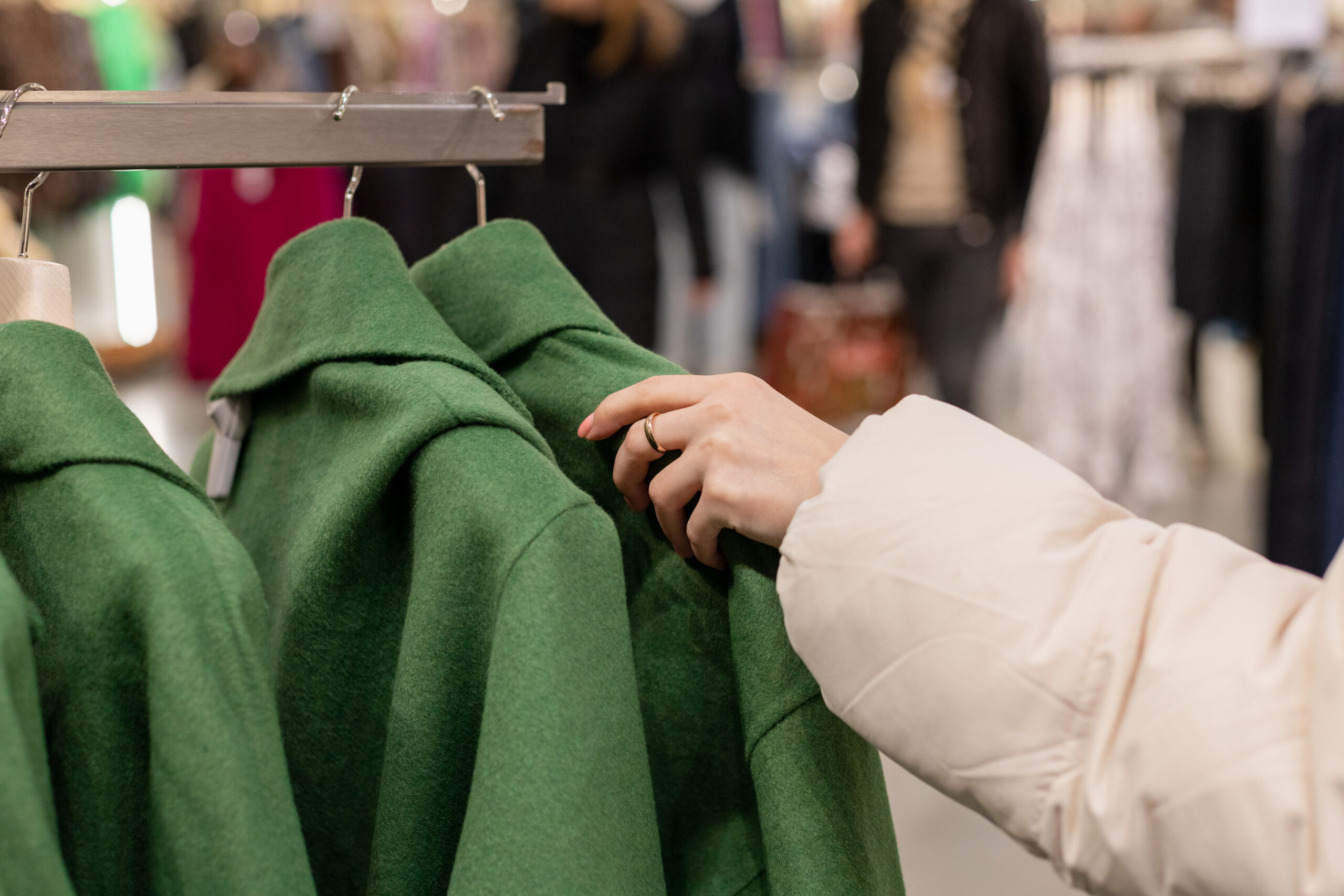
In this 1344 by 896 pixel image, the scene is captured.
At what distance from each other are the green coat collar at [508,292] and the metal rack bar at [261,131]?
7 centimetres

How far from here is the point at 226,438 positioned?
0.82 metres

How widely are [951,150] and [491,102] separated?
2.68 m

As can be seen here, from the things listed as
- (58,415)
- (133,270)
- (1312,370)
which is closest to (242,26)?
(133,270)

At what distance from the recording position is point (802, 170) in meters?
4.89

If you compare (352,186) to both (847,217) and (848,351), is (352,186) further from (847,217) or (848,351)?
(847,217)

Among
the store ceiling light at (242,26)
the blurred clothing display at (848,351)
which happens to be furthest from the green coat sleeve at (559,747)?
the store ceiling light at (242,26)

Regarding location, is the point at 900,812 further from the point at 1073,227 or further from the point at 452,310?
the point at 1073,227

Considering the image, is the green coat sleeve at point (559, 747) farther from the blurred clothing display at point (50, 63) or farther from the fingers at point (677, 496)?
the blurred clothing display at point (50, 63)

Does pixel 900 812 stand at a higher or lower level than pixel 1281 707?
lower

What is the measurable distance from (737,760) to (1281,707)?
11.9 inches

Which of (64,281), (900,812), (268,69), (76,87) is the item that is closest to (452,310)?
(64,281)

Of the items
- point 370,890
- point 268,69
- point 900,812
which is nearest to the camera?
point 370,890

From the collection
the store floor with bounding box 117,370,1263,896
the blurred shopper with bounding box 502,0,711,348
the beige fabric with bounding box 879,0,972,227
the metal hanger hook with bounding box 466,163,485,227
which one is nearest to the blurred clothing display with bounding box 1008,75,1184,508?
the beige fabric with bounding box 879,0,972,227

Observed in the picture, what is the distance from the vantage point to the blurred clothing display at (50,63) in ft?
13.5
